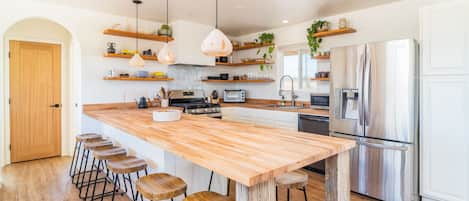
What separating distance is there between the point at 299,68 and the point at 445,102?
2416mm

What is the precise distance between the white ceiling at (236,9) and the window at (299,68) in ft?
1.98

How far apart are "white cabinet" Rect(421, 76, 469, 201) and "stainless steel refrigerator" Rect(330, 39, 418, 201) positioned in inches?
4.1

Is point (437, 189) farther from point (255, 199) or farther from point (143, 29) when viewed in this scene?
Answer: point (143, 29)

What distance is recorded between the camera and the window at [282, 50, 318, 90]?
4531 millimetres

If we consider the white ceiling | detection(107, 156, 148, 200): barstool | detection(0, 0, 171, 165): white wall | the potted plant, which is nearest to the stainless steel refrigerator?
the white ceiling

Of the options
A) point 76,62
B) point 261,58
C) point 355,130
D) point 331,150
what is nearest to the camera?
point 331,150

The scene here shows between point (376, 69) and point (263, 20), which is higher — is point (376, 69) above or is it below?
below

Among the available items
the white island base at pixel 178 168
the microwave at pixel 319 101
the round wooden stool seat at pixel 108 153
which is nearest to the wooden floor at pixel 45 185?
the round wooden stool seat at pixel 108 153

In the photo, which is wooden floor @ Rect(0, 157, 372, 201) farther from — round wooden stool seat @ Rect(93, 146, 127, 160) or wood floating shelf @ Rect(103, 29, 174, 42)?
wood floating shelf @ Rect(103, 29, 174, 42)

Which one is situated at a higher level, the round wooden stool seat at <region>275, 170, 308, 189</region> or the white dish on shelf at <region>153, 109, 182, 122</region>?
the white dish on shelf at <region>153, 109, 182, 122</region>

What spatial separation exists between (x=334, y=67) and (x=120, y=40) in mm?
3152

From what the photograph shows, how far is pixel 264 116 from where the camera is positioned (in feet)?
14.1

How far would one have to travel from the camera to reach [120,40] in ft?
13.7

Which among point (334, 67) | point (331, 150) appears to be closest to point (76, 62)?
point (334, 67)
